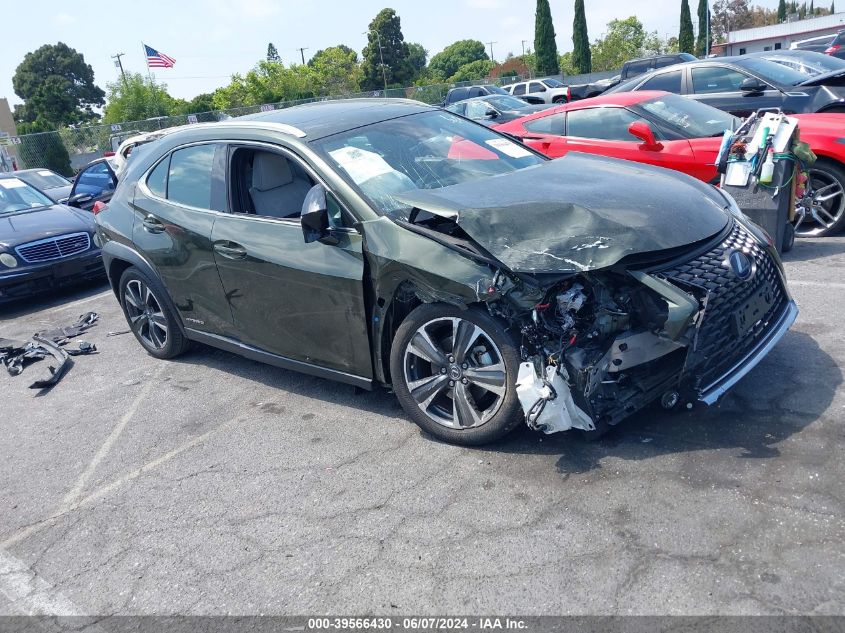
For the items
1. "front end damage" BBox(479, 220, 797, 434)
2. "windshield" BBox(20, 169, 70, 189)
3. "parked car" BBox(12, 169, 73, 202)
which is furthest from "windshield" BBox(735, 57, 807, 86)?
"windshield" BBox(20, 169, 70, 189)

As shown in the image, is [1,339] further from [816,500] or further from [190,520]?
[816,500]

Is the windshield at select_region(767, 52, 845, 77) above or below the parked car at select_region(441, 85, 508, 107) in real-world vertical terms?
above

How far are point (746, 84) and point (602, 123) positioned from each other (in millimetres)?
3067

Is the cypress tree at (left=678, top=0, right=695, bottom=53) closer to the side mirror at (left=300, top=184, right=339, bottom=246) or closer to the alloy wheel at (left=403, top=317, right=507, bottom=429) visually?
the side mirror at (left=300, top=184, right=339, bottom=246)

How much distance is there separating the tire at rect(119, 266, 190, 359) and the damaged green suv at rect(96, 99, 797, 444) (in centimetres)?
23

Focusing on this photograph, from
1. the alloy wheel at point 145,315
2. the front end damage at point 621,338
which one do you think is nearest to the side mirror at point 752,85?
the front end damage at point 621,338

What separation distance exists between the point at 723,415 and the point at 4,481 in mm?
4137

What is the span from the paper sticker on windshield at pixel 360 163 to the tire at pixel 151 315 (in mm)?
1976

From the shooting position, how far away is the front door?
13.2 feet

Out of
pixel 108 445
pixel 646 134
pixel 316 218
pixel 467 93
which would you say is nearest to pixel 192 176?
pixel 316 218

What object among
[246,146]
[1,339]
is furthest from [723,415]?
[1,339]

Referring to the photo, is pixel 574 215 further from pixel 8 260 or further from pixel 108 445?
pixel 8 260

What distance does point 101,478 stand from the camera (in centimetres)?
414

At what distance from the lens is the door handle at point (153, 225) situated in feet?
17.0
